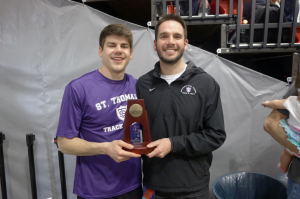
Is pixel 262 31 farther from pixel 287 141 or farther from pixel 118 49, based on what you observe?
pixel 118 49

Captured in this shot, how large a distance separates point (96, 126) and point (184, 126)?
447 millimetres

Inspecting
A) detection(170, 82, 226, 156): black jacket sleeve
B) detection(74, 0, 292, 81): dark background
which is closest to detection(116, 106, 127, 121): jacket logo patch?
detection(170, 82, 226, 156): black jacket sleeve

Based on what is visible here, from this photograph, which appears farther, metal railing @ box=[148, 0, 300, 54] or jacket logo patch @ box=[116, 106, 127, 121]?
metal railing @ box=[148, 0, 300, 54]

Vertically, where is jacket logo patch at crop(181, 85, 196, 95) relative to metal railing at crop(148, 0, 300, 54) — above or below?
below

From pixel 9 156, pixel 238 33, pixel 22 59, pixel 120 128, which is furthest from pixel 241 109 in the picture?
pixel 9 156

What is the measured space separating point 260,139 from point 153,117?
4.22ft

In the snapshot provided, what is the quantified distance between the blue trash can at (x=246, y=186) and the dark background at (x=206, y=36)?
3.72 feet

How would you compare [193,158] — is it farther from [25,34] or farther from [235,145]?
[25,34]

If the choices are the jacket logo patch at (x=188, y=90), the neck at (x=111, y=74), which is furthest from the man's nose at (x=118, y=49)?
the jacket logo patch at (x=188, y=90)

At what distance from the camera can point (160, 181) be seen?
0.98 m

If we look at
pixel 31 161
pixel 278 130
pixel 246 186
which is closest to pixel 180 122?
pixel 278 130

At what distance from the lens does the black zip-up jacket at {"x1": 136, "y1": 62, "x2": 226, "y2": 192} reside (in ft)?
3.15

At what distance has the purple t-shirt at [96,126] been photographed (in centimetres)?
93

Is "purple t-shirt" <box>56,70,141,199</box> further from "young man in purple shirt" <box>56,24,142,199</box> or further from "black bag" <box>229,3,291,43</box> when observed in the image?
"black bag" <box>229,3,291,43</box>
